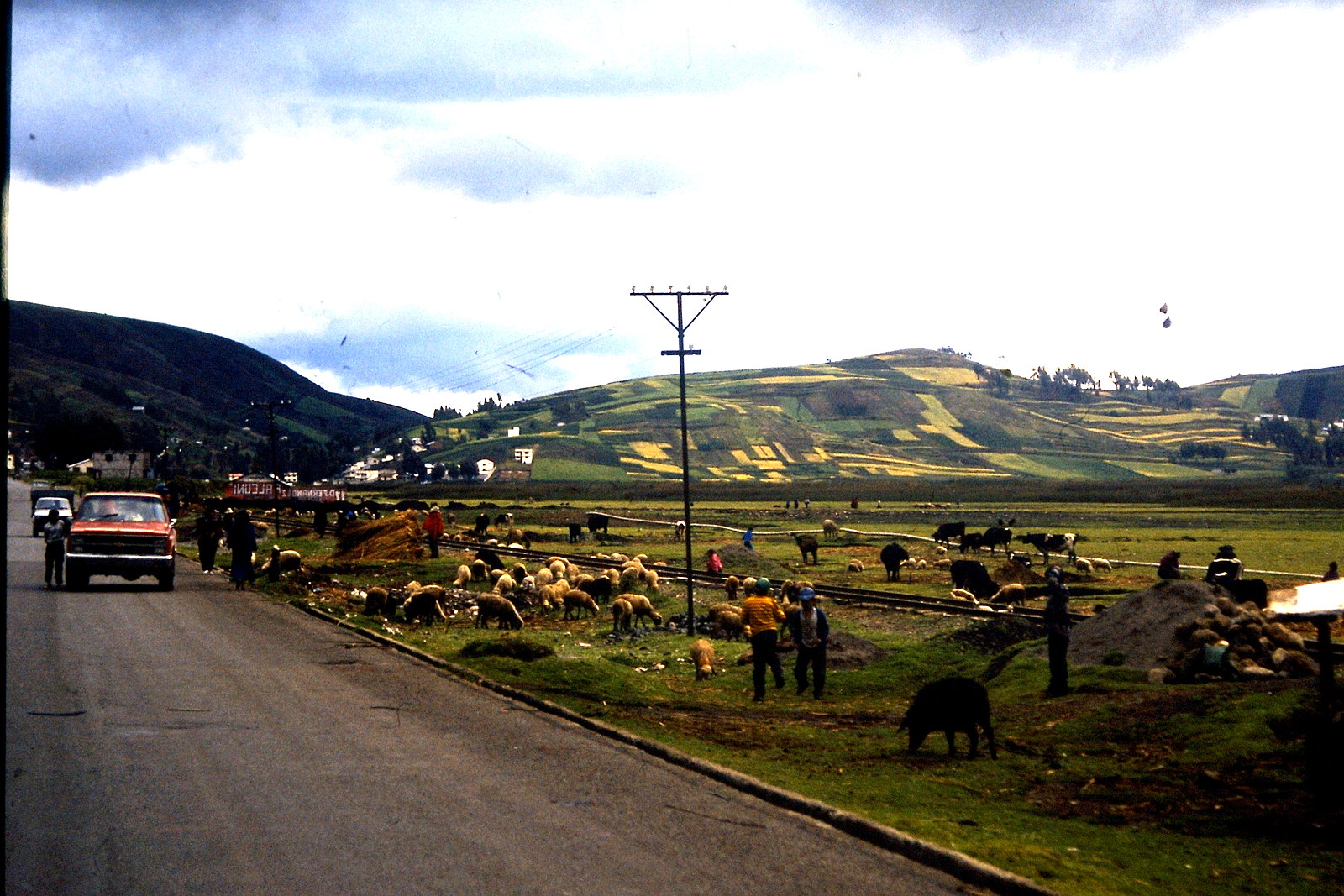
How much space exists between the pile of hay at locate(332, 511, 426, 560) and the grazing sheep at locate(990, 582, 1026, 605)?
21904 mm

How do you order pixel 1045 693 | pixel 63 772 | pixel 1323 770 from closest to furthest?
pixel 63 772, pixel 1323 770, pixel 1045 693

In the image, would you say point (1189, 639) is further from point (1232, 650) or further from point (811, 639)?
point (811, 639)

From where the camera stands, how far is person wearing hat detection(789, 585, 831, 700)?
21.5m

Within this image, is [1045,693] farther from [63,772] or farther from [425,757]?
[63,772]

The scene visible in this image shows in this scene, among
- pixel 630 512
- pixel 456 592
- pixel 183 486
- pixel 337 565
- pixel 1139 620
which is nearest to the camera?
pixel 1139 620

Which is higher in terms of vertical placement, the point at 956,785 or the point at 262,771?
the point at 262,771

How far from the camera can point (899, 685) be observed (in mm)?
23844

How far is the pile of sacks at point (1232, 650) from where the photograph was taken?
65.1ft

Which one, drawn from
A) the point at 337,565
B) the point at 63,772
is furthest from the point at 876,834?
the point at 337,565

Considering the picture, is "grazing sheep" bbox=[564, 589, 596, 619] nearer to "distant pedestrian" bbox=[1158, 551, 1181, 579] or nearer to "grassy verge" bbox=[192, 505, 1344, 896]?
"grassy verge" bbox=[192, 505, 1344, 896]

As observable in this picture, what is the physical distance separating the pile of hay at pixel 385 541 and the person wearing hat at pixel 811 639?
2791cm

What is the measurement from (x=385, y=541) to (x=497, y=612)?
20158 mm

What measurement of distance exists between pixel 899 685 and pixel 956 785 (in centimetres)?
1002

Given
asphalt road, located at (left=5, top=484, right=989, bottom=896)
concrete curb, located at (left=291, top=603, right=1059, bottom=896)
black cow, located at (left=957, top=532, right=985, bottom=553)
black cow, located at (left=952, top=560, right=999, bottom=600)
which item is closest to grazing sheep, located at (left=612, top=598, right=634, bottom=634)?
asphalt road, located at (left=5, top=484, right=989, bottom=896)
